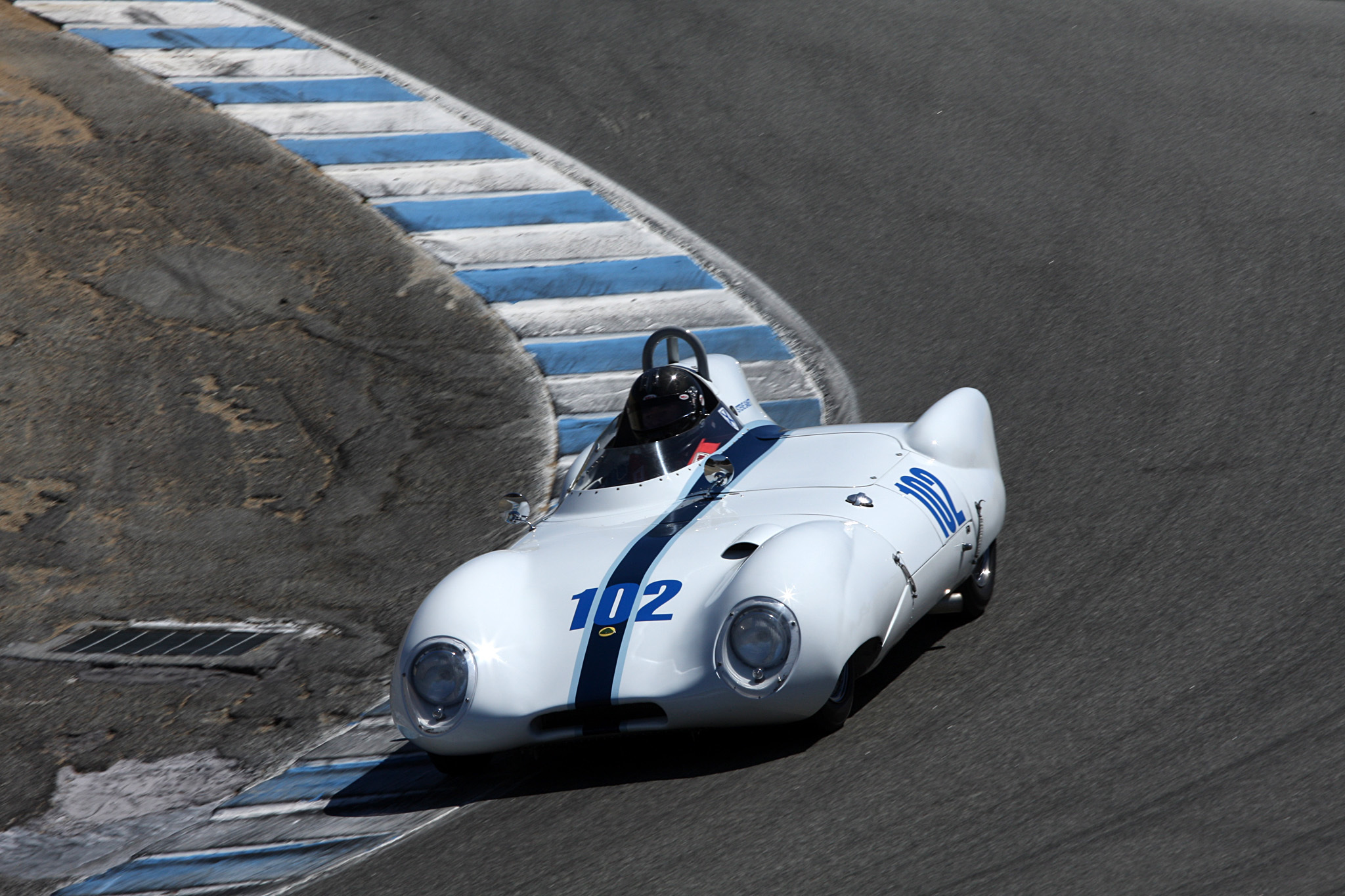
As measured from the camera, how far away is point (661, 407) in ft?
19.6

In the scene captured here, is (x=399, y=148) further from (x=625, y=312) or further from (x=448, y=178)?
(x=625, y=312)

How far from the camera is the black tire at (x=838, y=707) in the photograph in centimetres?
468

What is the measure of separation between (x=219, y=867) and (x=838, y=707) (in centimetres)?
225

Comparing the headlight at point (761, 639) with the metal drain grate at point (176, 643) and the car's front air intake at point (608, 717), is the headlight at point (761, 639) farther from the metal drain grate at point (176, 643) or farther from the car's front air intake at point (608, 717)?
the metal drain grate at point (176, 643)

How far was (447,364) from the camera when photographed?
8773 millimetres

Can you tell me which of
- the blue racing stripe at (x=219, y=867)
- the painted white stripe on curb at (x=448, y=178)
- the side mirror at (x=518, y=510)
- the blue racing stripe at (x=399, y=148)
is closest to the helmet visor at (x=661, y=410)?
the side mirror at (x=518, y=510)

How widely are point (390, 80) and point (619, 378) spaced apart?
183 inches

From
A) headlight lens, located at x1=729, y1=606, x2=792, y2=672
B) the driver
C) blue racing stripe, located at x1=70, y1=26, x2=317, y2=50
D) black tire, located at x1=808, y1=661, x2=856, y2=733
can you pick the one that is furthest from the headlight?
blue racing stripe, located at x1=70, y1=26, x2=317, y2=50

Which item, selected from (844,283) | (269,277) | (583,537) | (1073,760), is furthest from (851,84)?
(1073,760)

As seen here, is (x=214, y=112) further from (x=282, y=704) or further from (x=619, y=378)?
(x=282, y=704)

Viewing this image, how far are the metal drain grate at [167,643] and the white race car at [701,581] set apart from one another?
1703mm

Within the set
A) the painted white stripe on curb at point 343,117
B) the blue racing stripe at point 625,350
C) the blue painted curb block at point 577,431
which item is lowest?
the blue painted curb block at point 577,431

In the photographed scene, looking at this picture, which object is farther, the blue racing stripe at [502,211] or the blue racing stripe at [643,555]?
the blue racing stripe at [502,211]

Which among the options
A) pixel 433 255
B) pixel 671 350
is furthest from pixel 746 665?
pixel 433 255
